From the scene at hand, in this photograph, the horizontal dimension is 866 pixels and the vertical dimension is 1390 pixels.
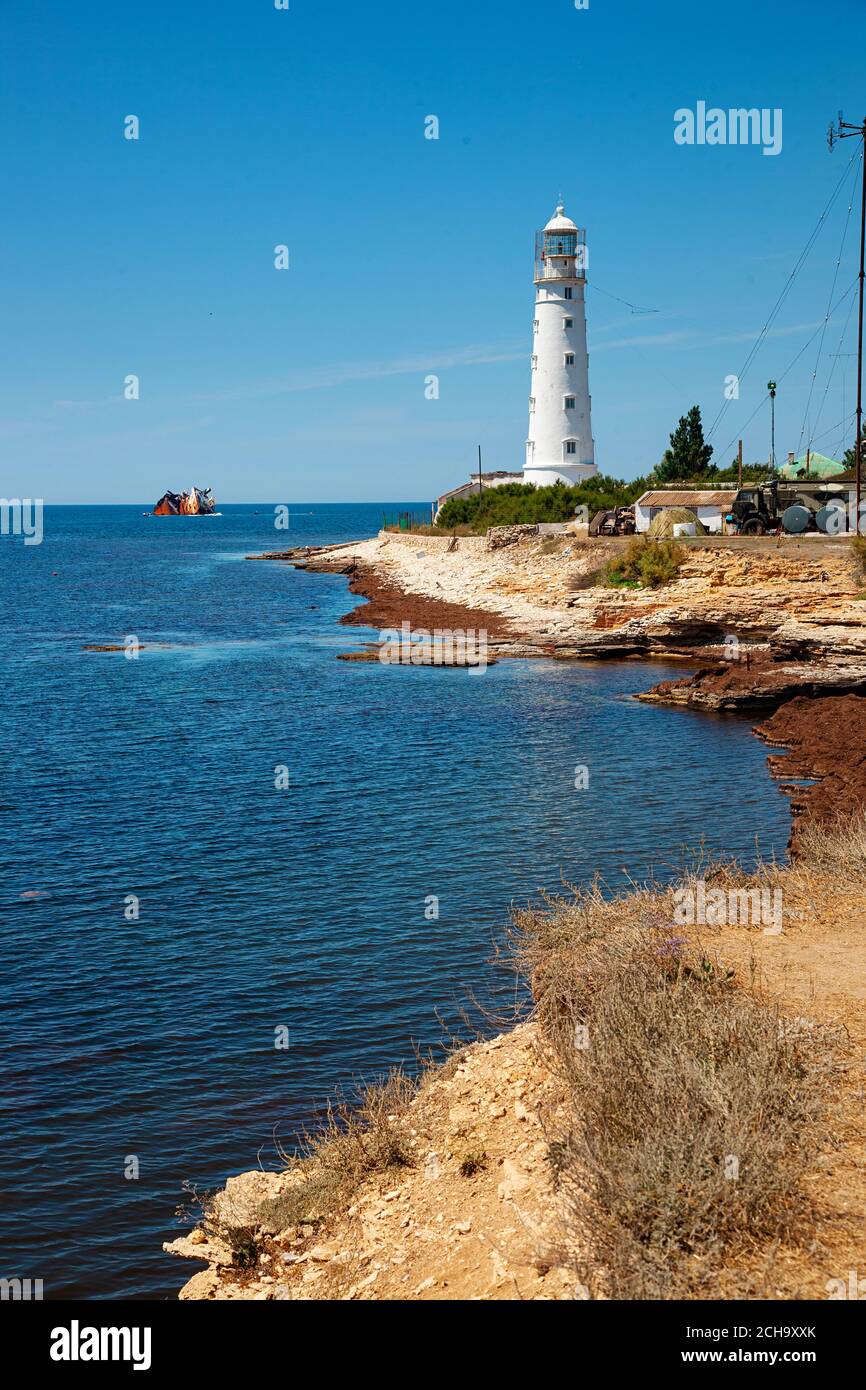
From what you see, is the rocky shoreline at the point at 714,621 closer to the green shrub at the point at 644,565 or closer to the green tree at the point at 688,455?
the green shrub at the point at 644,565

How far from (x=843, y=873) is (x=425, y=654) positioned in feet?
110

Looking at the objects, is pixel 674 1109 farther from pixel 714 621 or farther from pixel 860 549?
pixel 860 549

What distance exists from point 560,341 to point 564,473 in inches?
321

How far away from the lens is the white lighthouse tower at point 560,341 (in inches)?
2751

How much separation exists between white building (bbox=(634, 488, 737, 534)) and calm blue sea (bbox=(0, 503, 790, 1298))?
18.9 metres

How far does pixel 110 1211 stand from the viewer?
10297 millimetres

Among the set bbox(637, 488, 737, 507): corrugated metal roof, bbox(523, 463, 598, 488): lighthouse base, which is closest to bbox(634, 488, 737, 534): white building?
bbox(637, 488, 737, 507): corrugated metal roof

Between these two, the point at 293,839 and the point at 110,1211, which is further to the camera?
the point at 293,839

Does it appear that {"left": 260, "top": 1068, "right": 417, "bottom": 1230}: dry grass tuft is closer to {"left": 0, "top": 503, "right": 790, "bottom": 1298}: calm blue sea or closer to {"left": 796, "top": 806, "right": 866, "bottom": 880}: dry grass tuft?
{"left": 0, "top": 503, "right": 790, "bottom": 1298}: calm blue sea

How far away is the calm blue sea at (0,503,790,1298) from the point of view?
1138 centimetres

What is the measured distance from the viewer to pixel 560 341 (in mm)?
69938

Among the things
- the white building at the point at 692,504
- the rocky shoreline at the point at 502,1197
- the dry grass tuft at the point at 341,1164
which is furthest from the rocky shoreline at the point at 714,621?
the dry grass tuft at the point at 341,1164
